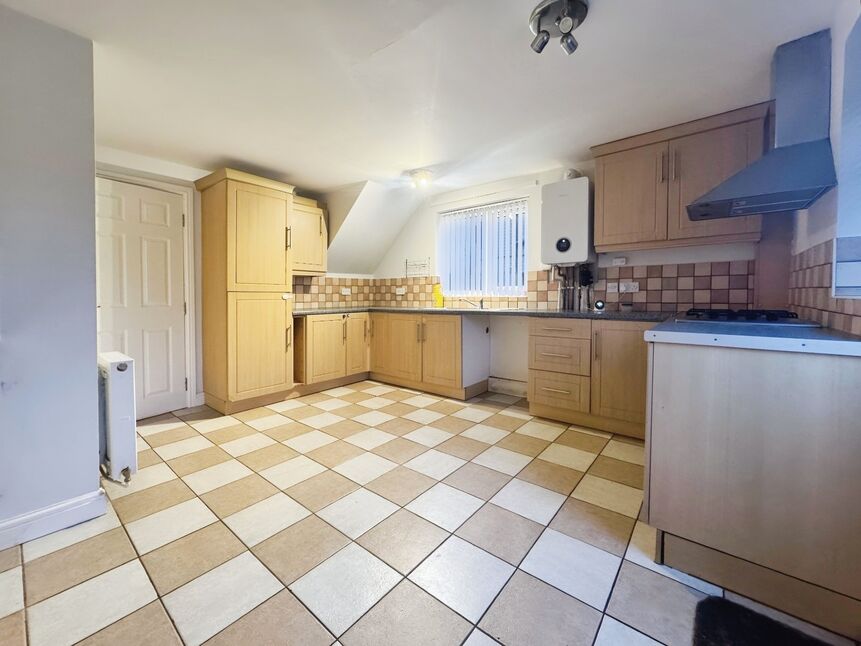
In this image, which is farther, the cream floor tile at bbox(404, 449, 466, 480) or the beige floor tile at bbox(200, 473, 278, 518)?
the cream floor tile at bbox(404, 449, 466, 480)

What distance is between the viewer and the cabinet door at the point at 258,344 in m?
3.10

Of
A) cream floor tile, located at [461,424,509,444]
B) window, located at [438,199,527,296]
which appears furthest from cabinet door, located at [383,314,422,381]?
cream floor tile, located at [461,424,509,444]

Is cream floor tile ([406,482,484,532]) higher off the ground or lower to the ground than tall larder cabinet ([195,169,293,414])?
lower

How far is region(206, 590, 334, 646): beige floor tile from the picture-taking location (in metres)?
1.07

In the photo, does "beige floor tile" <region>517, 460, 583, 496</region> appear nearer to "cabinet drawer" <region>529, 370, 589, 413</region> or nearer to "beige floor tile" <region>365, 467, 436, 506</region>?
"beige floor tile" <region>365, 467, 436, 506</region>

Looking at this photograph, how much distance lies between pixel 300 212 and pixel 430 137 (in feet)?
5.84

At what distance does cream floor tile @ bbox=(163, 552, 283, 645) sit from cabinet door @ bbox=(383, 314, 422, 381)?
102 inches

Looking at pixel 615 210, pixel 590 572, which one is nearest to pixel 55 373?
pixel 590 572

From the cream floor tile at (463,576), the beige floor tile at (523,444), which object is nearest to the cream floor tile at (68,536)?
the cream floor tile at (463,576)

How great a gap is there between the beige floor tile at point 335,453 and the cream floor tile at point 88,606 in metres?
0.99

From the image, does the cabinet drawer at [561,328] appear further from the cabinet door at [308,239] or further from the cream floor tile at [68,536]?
the cream floor tile at [68,536]

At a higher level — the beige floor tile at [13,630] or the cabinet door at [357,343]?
the cabinet door at [357,343]

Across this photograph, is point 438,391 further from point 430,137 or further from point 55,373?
point 55,373

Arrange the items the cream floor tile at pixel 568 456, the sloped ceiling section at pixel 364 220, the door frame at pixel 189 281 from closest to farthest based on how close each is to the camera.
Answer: the cream floor tile at pixel 568 456, the door frame at pixel 189 281, the sloped ceiling section at pixel 364 220
